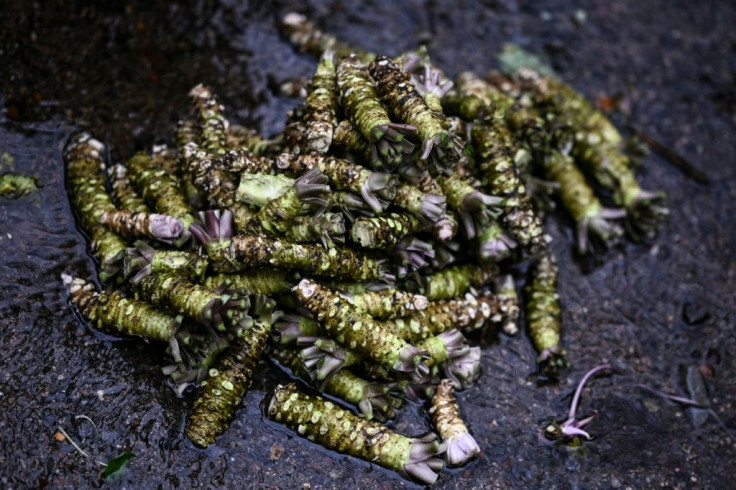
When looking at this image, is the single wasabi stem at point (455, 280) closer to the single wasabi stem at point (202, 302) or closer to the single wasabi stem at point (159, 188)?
the single wasabi stem at point (202, 302)

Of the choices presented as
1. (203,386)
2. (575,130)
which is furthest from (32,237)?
(575,130)

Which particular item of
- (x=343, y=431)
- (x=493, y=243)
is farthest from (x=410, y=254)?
(x=343, y=431)

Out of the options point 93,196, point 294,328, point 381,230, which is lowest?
point 294,328

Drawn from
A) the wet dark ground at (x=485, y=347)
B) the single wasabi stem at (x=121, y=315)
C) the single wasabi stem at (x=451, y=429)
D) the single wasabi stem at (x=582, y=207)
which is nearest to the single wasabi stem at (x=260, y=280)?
the single wasabi stem at (x=121, y=315)

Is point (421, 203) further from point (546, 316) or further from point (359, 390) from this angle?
point (546, 316)

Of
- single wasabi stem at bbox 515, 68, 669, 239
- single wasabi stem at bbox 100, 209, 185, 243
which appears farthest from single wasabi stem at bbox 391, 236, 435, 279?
single wasabi stem at bbox 515, 68, 669, 239
